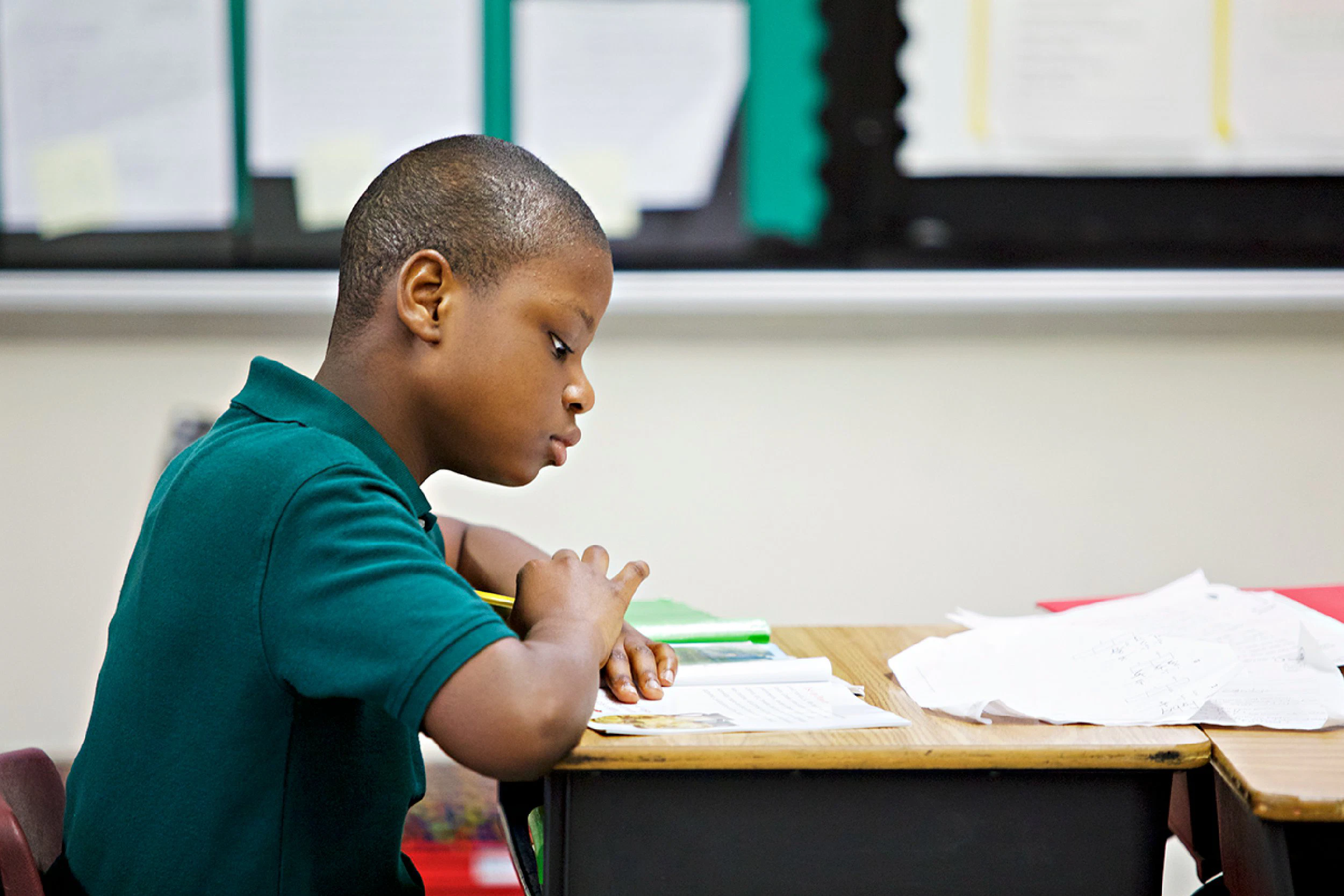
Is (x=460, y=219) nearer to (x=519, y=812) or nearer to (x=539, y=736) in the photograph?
(x=539, y=736)

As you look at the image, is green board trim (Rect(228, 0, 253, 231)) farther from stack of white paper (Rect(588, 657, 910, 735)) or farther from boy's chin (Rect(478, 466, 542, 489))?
stack of white paper (Rect(588, 657, 910, 735))

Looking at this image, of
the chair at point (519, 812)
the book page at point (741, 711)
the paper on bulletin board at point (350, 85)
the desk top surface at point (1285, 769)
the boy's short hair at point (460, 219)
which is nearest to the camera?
the desk top surface at point (1285, 769)

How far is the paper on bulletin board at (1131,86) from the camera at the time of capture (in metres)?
1.88

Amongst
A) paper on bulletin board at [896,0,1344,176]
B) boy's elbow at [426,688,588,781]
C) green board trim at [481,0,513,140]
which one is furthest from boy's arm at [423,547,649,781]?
paper on bulletin board at [896,0,1344,176]

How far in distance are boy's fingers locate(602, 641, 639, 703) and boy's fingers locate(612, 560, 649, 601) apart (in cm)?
5

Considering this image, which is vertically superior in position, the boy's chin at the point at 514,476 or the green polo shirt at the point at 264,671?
the boy's chin at the point at 514,476

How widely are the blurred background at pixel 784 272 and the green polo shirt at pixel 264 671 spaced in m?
1.14

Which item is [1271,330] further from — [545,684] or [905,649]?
[545,684]

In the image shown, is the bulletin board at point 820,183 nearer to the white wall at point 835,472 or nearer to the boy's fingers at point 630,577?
the white wall at point 835,472

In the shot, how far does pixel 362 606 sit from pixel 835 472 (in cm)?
135

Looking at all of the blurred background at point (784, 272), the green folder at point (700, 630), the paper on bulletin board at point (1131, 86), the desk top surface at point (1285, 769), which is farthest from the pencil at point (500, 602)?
the paper on bulletin board at point (1131, 86)

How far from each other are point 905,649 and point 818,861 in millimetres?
303

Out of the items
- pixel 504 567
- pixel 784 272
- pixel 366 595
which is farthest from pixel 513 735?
pixel 784 272

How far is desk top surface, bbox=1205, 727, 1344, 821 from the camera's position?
2.25 ft
